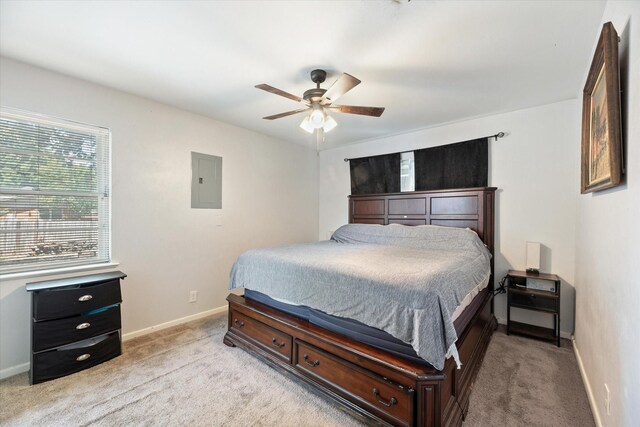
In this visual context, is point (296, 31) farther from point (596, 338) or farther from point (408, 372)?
point (596, 338)

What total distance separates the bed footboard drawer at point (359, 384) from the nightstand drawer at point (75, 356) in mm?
1711

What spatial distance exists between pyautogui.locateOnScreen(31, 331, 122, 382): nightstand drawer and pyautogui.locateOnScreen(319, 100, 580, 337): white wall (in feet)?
13.5

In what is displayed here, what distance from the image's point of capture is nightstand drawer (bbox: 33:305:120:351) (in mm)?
2098

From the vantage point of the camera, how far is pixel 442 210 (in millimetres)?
3604

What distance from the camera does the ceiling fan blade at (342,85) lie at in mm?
1899

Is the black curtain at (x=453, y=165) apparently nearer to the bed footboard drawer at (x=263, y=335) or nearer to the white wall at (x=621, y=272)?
the white wall at (x=621, y=272)

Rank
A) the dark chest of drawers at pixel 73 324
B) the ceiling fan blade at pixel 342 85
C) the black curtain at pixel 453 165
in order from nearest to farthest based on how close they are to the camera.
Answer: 1. the ceiling fan blade at pixel 342 85
2. the dark chest of drawers at pixel 73 324
3. the black curtain at pixel 453 165

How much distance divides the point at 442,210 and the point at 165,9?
3.42 meters

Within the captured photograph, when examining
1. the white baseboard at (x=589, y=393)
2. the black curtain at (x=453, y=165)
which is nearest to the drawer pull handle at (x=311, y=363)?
the white baseboard at (x=589, y=393)

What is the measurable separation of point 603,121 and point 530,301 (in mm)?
2282

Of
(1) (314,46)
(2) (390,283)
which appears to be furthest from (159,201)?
(2) (390,283)

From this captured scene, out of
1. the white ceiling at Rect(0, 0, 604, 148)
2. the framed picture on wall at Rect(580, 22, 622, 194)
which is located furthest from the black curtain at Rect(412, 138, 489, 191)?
the framed picture on wall at Rect(580, 22, 622, 194)

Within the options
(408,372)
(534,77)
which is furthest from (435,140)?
(408,372)

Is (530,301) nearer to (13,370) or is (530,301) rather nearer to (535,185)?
(535,185)
